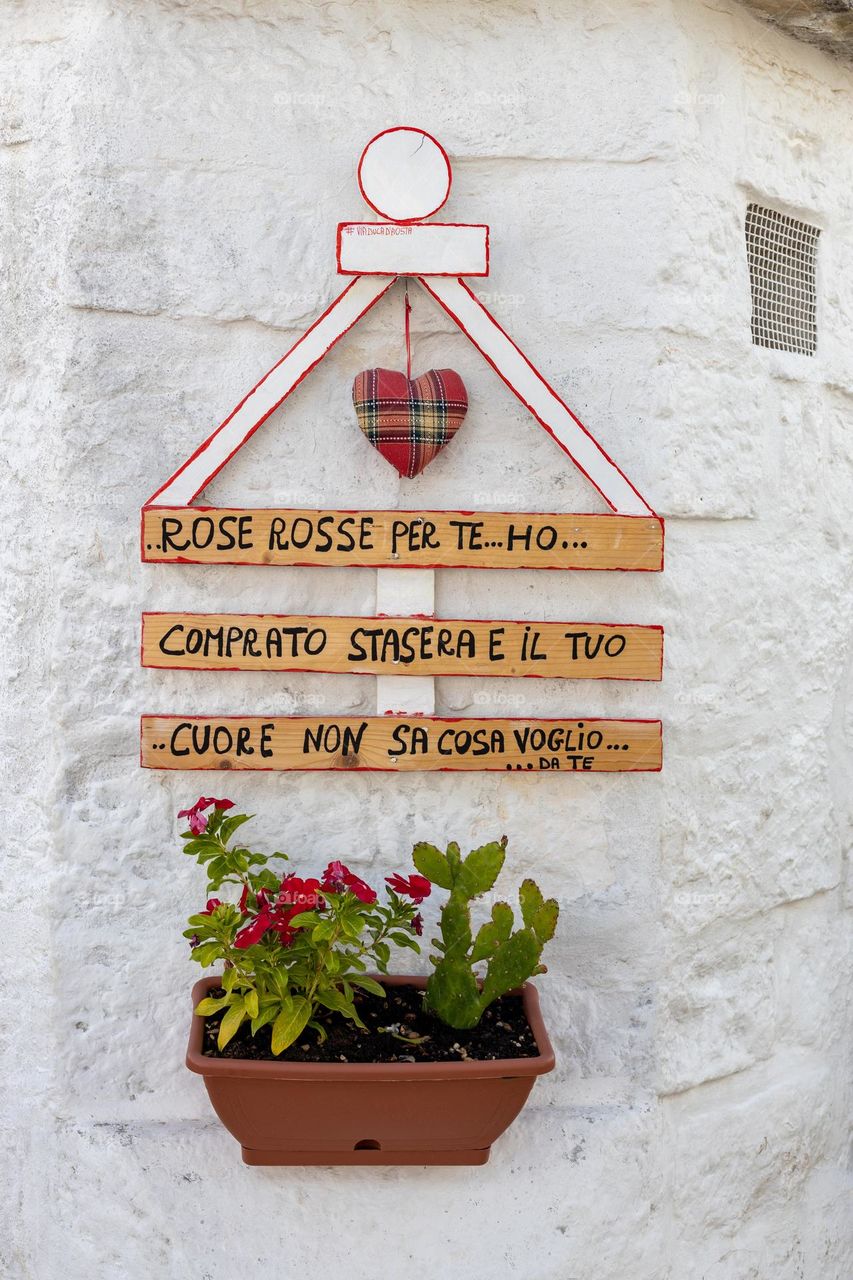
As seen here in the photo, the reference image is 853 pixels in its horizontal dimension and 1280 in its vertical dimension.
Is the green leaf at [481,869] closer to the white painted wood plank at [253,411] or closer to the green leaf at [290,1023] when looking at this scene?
the green leaf at [290,1023]

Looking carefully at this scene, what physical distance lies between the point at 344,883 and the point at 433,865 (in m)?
0.15

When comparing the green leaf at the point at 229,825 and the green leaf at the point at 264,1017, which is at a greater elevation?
the green leaf at the point at 229,825

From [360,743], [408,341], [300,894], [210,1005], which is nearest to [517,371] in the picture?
[408,341]

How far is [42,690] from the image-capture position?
80.5 inches

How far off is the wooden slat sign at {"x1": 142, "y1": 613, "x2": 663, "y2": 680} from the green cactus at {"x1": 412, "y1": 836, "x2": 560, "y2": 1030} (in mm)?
325

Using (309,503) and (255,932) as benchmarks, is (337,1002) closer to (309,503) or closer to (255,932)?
(255,932)

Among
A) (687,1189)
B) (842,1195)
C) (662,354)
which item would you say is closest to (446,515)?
(662,354)

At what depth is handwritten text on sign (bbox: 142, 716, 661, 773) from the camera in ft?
6.61

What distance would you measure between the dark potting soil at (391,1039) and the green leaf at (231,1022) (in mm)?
54

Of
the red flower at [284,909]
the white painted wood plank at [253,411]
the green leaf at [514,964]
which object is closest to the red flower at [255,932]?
the red flower at [284,909]

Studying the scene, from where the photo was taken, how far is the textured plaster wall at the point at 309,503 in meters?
2.02

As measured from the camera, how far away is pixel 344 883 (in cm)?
183

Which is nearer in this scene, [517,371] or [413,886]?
[413,886]

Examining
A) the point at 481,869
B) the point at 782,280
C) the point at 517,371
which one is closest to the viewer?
the point at 481,869
